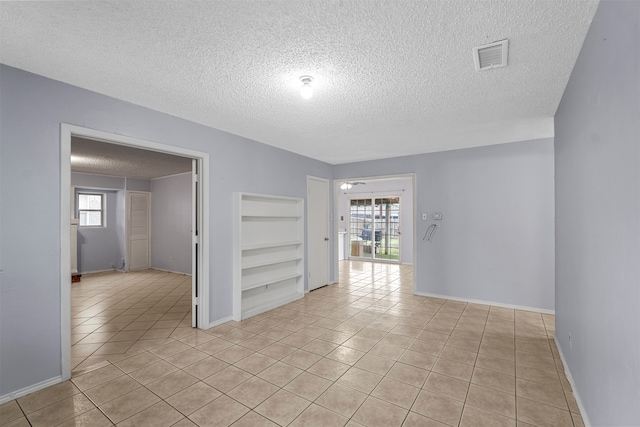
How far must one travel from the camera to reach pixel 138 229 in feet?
25.4

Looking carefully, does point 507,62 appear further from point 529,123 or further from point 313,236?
point 313,236

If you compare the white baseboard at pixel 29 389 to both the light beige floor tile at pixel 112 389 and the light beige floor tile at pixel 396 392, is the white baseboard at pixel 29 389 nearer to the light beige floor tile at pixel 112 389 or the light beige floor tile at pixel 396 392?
the light beige floor tile at pixel 112 389

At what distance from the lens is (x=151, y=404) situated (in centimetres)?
214

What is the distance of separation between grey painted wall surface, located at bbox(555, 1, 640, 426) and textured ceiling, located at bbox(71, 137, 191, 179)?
4.98 metres

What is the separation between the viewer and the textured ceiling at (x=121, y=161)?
4742 millimetres

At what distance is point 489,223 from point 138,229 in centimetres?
810

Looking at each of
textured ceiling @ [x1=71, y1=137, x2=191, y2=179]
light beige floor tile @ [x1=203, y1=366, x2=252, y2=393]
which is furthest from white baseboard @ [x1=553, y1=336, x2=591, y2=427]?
textured ceiling @ [x1=71, y1=137, x2=191, y2=179]

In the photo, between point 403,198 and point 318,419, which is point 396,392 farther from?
point 403,198

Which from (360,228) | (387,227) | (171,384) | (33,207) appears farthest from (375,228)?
(33,207)

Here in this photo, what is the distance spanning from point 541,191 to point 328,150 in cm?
320

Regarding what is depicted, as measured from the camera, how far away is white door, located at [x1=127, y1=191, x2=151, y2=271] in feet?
24.8

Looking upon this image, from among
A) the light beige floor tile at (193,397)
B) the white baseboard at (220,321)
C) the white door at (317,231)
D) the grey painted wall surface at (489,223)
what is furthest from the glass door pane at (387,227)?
the light beige floor tile at (193,397)

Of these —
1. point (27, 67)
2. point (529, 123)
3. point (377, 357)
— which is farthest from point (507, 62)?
point (27, 67)

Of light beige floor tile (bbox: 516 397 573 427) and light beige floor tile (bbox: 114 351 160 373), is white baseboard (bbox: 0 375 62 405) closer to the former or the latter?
light beige floor tile (bbox: 114 351 160 373)
